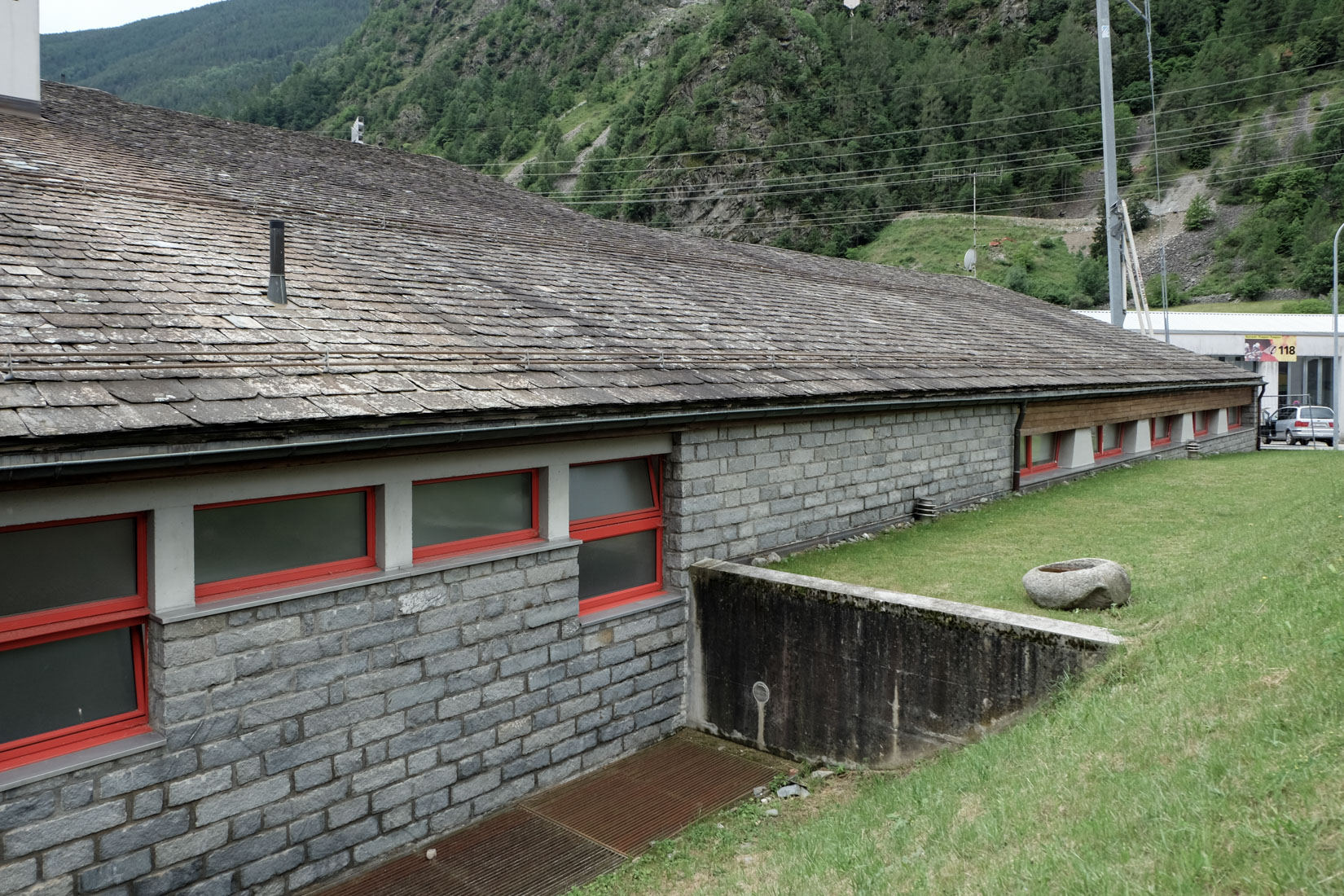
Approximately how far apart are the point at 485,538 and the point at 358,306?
2.22 m

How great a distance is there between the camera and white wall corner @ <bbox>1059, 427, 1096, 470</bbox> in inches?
603

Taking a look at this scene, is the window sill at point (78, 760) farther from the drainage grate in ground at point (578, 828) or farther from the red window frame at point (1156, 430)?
the red window frame at point (1156, 430)

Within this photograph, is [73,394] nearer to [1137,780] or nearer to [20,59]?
[1137,780]

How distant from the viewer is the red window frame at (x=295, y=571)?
528 centimetres

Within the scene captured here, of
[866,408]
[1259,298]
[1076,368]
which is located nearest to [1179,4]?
[1259,298]

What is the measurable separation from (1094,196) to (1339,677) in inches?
3759

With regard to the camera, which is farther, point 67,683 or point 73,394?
point 67,683

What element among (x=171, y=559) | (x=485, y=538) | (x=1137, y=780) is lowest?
(x=1137, y=780)

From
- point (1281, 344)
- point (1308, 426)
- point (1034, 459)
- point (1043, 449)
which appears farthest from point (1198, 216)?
point (1034, 459)

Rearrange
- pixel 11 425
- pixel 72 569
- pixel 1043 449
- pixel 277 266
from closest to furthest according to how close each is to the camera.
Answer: pixel 11 425 → pixel 72 569 → pixel 277 266 → pixel 1043 449

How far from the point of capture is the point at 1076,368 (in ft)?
52.3

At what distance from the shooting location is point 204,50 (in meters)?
138

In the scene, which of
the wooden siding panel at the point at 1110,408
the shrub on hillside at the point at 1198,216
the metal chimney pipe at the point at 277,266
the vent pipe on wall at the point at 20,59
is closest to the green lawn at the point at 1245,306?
the shrub on hillside at the point at 1198,216

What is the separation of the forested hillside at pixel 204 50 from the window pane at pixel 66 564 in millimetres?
111961
